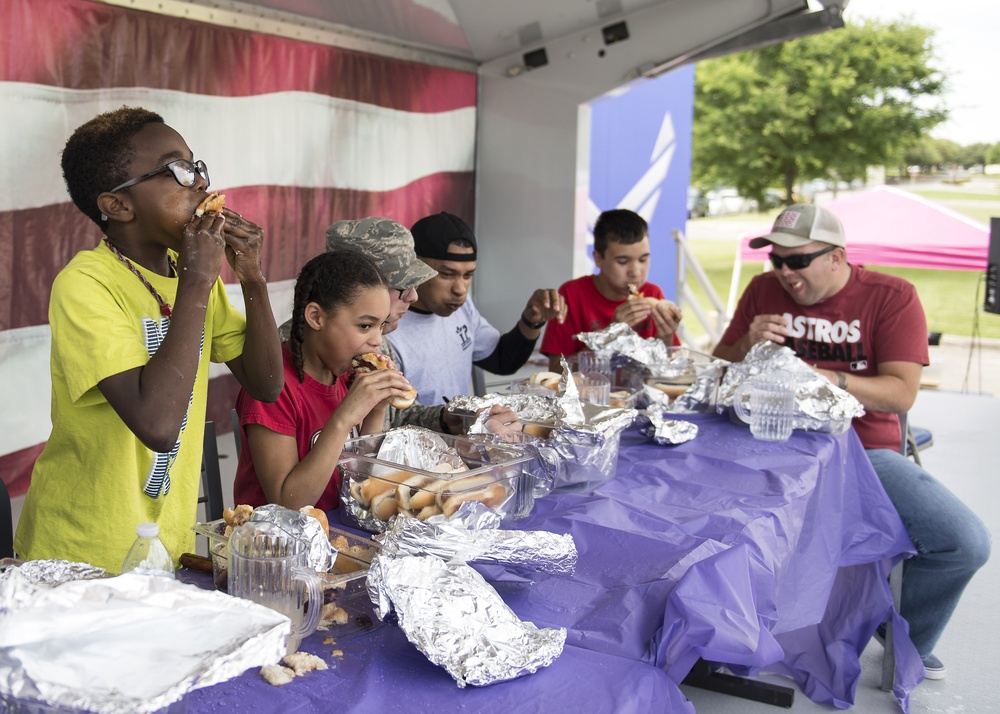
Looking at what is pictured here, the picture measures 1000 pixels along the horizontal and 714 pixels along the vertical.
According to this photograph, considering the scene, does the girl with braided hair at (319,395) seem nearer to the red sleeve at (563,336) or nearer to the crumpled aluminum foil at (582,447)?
the crumpled aluminum foil at (582,447)

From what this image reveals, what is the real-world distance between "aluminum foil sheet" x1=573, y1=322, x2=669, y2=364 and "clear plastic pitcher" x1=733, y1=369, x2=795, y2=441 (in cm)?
37

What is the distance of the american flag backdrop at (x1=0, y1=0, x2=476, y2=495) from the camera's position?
3.49 metres

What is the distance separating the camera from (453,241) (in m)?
3.05

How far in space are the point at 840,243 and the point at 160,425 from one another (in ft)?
8.76

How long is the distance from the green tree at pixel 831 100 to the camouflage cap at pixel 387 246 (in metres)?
18.9

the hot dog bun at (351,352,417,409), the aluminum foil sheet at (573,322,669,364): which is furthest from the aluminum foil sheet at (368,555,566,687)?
the aluminum foil sheet at (573,322,669,364)

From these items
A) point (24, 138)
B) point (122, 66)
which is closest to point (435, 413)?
point (24, 138)

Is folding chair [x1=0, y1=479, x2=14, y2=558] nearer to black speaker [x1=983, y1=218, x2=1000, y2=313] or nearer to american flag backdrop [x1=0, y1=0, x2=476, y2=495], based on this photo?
american flag backdrop [x1=0, y1=0, x2=476, y2=495]

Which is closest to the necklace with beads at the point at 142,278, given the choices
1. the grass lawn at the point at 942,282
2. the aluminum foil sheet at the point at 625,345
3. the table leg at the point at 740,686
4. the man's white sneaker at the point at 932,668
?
the aluminum foil sheet at the point at 625,345

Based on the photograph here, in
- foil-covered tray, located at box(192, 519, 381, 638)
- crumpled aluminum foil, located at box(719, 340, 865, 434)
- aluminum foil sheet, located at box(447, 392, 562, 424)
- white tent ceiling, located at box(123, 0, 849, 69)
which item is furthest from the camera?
white tent ceiling, located at box(123, 0, 849, 69)

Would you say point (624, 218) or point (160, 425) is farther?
point (624, 218)

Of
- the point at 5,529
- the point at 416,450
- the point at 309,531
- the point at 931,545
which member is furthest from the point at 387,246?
the point at 931,545

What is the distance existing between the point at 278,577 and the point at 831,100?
20.8 m

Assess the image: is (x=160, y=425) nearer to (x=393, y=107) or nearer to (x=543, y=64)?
Answer: (x=393, y=107)
